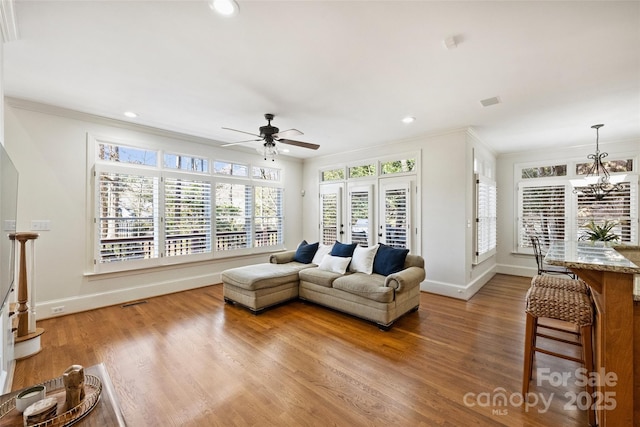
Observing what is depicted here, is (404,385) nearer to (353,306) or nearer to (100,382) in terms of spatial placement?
(353,306)

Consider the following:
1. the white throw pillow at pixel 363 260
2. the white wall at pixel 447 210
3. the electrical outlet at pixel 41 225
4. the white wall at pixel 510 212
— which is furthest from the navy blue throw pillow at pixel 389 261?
the electrical outlet at pixel 41 225

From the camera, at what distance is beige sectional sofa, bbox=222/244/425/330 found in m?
3.23

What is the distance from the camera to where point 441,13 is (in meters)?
1.85

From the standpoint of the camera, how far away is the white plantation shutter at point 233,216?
5219mm

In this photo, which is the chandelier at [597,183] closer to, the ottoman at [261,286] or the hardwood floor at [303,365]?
the hardwood floor at [303,365]

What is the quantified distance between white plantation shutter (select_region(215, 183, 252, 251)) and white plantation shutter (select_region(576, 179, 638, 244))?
6625 millimetres

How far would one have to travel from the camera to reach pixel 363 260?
12.9 ft

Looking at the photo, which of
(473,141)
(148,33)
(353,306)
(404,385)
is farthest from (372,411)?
(473,141)

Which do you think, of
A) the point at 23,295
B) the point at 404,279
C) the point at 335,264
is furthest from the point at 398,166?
the point at 23,295

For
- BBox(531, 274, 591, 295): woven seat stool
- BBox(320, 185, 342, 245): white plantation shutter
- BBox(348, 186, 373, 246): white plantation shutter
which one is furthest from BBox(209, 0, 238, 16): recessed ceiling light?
BBox(320, 185, 342, 245): white plantation shutter

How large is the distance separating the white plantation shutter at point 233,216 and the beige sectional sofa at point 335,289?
1.38 meters

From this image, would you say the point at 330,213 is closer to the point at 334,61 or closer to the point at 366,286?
the point at 366,286

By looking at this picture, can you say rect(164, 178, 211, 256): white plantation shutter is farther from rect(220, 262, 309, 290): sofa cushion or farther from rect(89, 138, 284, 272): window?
rect(220, 262, 309, 290): sofa cushion

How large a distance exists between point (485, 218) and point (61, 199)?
22.6ft
